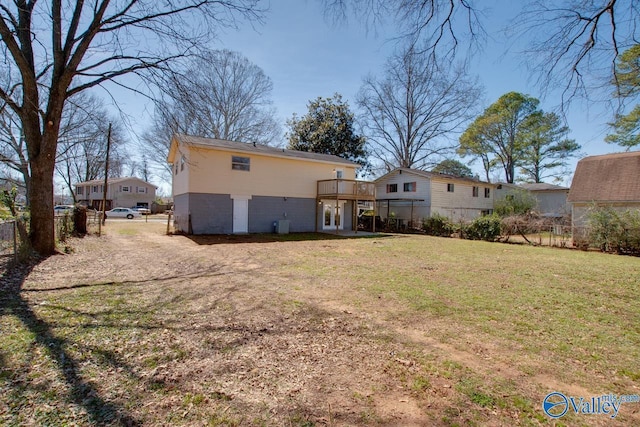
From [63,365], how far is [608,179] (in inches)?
→ 941

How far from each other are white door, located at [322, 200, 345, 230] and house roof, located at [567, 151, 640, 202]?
516 inches

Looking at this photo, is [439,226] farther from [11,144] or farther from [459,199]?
[11,144]

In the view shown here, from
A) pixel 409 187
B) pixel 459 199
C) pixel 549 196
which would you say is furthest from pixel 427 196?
pixel 549 196

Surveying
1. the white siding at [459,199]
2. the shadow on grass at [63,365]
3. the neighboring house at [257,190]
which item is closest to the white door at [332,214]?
the neighboring house at [257,190]

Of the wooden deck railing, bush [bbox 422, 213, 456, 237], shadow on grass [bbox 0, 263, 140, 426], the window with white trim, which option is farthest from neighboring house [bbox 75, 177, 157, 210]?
shadow on grass [bbox 0, 263, 140, 426]

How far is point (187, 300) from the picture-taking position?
5270 mm

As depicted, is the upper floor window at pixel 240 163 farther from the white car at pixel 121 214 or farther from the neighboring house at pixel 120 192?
the neighboring house at pixel 120 192

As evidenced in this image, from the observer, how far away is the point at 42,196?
8.56 metres

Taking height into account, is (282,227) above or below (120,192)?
below

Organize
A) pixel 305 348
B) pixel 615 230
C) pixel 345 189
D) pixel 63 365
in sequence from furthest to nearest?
pixel 345 189 → pixel 615 230 → pixel 305 348 → pixel 63 365

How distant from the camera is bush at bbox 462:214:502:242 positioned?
56.0 ft

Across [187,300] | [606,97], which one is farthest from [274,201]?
[606,97]

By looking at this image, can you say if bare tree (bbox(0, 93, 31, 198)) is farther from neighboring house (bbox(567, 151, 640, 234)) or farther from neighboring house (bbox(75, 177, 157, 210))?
neighboring house (bbox(567, 151, 640, 234))

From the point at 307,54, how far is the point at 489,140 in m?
33.0
